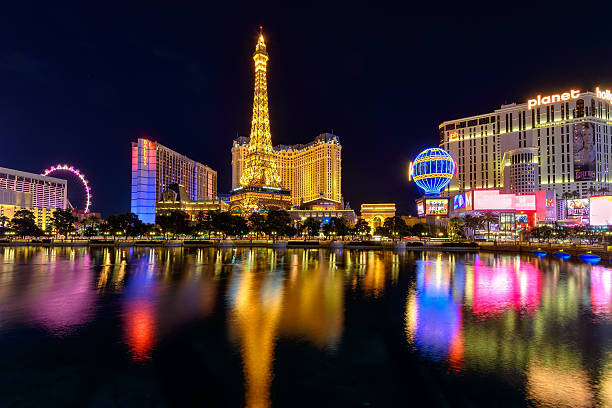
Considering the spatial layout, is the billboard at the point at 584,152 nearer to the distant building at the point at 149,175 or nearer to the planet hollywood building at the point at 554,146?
the planet hollywood building at the point at 554,146

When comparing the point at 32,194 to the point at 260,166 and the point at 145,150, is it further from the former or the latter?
the point at 260,166

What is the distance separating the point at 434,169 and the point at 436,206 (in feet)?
33.2

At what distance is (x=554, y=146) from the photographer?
400 ft

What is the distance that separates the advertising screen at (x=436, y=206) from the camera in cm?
8500

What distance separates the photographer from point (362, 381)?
960 centimetres

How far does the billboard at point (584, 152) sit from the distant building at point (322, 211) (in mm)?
78849

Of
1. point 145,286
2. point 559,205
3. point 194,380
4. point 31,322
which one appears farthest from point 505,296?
point 559,205

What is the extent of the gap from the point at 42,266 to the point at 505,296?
40018 mm

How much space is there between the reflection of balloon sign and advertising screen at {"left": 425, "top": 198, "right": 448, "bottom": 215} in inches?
90.3

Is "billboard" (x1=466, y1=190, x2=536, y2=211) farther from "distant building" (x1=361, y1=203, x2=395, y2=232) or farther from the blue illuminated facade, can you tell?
the blue illuminated facade

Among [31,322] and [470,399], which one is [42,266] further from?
[470,399]

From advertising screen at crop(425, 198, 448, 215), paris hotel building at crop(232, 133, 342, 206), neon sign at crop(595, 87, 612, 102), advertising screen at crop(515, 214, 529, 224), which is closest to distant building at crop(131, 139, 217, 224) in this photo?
paris hotel building at crop(232, 133, 342, 206)

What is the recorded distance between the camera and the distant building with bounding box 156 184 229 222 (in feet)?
427

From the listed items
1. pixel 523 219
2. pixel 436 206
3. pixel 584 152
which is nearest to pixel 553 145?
pixel 584 152
